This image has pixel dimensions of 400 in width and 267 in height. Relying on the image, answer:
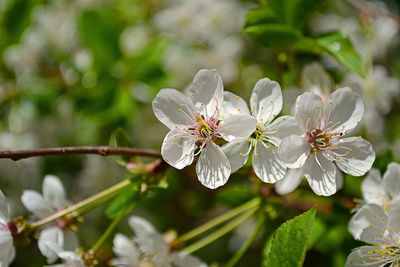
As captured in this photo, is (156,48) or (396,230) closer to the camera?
(396,230)

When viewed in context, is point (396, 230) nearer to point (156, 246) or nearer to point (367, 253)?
point (367, 253)

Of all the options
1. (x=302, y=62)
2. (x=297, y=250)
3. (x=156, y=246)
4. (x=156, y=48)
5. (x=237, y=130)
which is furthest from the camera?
(x=302, y=62)

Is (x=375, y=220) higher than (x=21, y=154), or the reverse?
(x=21, y=154)

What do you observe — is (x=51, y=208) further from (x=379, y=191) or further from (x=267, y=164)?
(x=379, y=191)

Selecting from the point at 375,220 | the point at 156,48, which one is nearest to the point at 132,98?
the point at 156,48

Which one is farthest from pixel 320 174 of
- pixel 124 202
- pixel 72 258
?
pixel 72 258

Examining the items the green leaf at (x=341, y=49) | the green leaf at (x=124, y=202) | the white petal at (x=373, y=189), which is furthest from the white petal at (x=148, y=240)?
the green leaf at (x=341, y=49)

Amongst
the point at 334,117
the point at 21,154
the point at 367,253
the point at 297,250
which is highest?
the point at 21,154
